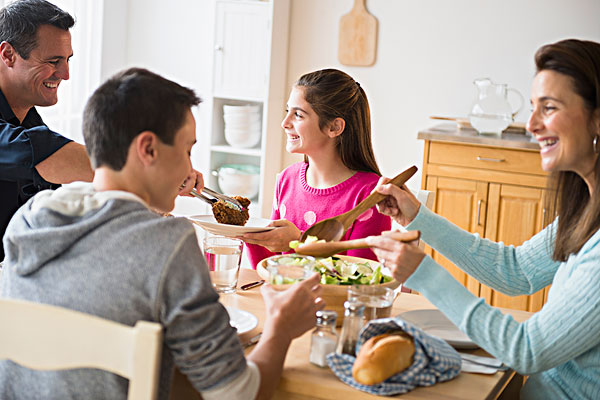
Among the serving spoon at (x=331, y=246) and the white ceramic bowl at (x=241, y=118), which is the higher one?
the white ceramic bowl at (x=241, y=118)

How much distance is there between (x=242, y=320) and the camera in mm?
1547

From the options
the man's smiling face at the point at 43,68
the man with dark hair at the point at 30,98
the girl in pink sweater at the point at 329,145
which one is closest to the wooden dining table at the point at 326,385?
the man with dark hair at the point at 30,98

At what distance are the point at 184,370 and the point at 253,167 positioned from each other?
3372 mm

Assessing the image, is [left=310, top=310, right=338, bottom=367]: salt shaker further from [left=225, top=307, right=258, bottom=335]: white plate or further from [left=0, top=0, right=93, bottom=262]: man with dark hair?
[left=0, top=0, right=93, bottom=262]: man with dark hair

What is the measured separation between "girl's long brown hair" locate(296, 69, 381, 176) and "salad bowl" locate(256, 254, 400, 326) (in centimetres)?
68

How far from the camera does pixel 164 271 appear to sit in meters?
1.10

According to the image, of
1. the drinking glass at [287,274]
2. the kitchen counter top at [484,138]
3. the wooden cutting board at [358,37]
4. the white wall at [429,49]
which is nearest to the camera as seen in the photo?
the drinking glass at [287,274]

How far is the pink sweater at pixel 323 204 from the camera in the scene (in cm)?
233

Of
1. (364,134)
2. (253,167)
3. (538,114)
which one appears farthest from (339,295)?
(253,167)

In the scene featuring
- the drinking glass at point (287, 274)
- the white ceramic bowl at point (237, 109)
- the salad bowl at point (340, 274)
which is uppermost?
the white ceramic bowl at point (237, 109)

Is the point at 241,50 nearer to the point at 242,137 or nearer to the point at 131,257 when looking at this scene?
the point at 242,137

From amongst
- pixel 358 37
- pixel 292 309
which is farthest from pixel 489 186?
pixel 292 309

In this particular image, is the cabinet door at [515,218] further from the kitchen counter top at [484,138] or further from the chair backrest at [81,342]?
the chair backrest at [81,342]

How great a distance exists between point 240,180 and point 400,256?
3041 millimetres
